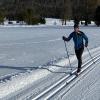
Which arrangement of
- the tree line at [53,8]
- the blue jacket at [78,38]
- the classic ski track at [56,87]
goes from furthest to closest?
the tree line at [53,8], the blue jacket at [78,38], the classic ski track at [56,87]

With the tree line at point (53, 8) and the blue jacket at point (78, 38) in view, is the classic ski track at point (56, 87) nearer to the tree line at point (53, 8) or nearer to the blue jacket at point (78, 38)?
the blue jacket at point (78, 38)

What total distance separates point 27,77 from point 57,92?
1.76 meters

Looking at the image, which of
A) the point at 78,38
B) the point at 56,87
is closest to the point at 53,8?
the point at 78,38

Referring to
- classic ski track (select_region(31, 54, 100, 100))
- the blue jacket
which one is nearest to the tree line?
the blue jacket

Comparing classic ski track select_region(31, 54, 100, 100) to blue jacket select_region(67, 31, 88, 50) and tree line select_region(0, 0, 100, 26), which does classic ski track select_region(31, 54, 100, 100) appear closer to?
blue jacket select_region(67, 31, 88, 50)

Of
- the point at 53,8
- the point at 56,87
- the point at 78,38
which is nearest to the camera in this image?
the point at 56,87

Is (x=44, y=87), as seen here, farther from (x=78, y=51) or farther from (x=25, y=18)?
(x=25, y=18)

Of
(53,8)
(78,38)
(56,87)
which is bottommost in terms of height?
(53,8)

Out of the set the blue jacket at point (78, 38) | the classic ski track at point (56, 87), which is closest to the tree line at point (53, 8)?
the blue jacket at point (78, 38)

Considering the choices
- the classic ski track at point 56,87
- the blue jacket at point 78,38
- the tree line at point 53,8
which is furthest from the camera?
the tree line at point 53,8

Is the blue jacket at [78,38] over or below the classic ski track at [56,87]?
over

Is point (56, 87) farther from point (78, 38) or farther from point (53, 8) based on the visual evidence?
point (53, 8)

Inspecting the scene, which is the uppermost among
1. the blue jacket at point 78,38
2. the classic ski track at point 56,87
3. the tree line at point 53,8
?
the blue jacket at point 78,38

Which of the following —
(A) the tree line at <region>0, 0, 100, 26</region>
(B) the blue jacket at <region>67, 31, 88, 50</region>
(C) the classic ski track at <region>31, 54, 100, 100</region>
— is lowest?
(A) the tree line at <region>0, 0, 100, 26</region>
